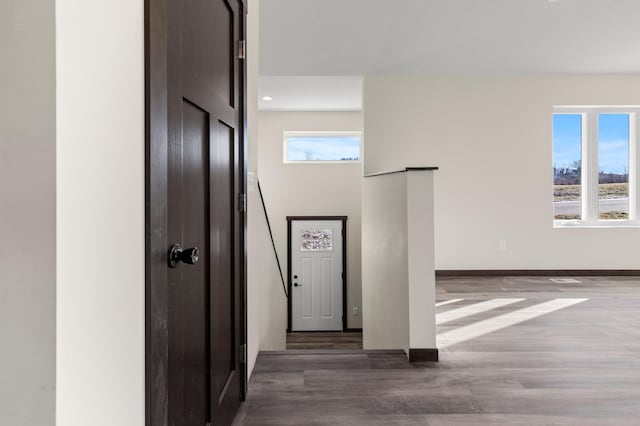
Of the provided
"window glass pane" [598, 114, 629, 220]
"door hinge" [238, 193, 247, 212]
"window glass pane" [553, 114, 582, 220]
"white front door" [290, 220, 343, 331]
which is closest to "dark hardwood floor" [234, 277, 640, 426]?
"door hinge" [238, 193, 247, 212]

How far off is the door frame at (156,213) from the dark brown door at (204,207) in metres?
0.05

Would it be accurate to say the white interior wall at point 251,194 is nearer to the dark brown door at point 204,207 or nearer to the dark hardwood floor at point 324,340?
the dark brown door at point 204,207

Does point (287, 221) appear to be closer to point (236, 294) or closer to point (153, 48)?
point (236, 294)

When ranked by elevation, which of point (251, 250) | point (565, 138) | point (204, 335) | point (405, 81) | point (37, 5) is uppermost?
point (405, 81)

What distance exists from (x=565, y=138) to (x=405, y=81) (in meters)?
2.31

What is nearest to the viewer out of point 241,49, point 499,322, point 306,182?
point 241,49

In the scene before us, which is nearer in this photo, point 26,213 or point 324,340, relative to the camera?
point 26,213

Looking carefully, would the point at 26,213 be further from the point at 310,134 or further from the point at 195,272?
the point at 310,134

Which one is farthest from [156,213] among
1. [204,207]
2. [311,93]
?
[311,93]

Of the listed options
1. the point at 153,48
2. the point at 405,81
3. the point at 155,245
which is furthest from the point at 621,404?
the point at 405,81

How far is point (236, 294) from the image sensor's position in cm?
175

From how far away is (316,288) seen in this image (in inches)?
289

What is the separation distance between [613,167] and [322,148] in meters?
4.37

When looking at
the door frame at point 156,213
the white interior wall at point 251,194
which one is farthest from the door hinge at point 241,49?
the door frame at point 156,213
